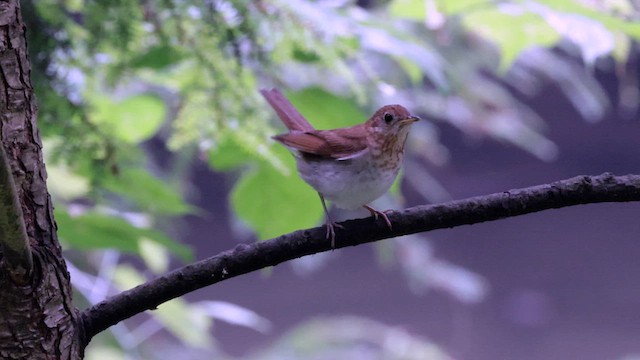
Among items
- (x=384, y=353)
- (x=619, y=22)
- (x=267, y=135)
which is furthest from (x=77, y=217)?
(x=384, y=353)

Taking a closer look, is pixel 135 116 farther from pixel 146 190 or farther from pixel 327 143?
pixel 327 143

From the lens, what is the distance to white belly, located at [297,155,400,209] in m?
1.38

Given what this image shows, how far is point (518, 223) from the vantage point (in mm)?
5574

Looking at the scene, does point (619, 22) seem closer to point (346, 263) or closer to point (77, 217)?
point (77, 217)

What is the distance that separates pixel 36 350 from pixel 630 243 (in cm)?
501

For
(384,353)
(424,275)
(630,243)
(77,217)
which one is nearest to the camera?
(77,217)

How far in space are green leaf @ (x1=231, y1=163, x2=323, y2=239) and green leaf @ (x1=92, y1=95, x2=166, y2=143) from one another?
234 mm

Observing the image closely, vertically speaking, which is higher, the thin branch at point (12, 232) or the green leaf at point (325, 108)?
the green leaf at point (325, 108)

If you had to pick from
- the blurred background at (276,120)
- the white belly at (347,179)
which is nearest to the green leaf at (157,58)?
the blurred background at (276,120)

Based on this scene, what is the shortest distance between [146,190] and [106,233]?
137mm

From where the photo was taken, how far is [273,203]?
1.34 meters

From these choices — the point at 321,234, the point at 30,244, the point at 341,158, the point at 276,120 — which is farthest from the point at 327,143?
the point at 30,244

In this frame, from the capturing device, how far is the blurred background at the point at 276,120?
1.30m

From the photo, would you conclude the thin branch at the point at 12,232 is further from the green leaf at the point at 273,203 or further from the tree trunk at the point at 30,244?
the green leaf at the point at 273,203
